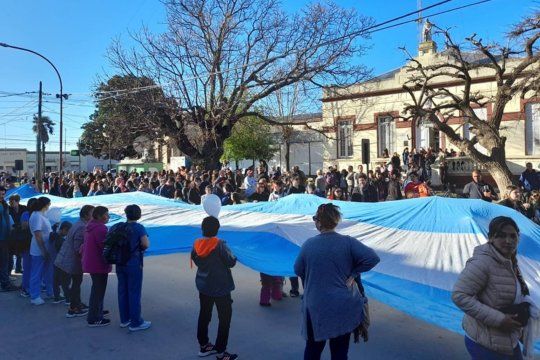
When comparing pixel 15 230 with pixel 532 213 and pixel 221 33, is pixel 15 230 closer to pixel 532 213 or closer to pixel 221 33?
pixel 532 213

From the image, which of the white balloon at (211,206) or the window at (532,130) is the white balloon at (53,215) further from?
the window at (532,130)

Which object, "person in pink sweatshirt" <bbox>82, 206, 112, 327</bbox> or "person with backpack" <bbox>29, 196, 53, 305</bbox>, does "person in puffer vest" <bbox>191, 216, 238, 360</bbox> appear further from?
"person with backpack" <bbox>29, 196, 53, 305</bbox>

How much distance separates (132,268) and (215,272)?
5.00ft

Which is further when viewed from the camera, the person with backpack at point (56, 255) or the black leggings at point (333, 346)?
the person with backpack at point (56, 255)

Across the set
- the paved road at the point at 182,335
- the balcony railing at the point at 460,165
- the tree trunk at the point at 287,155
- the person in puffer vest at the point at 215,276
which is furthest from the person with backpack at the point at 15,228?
the tree trunk at the point at 287,155

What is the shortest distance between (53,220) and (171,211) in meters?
2.15

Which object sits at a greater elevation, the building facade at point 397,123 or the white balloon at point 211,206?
the building facade at point 397,123

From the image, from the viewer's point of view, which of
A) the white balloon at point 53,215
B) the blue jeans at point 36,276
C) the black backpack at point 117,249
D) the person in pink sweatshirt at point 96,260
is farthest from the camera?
the white balloon at point 53,215

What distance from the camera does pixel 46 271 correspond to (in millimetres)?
7516

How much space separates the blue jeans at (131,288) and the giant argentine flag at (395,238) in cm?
93

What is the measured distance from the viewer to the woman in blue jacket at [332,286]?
342cm

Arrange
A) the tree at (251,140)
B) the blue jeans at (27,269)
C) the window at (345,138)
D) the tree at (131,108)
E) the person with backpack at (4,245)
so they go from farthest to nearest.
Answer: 1. the tree at (251,140)
2. the window at (345,138)
3. the tree at (131,108)
4. the person with backpack at (4,245)
5. the blue jeans at (27,269)

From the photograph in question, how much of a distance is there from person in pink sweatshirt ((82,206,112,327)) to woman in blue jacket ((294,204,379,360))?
11.5 feet

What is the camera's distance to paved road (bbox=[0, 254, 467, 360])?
16.7 ft
